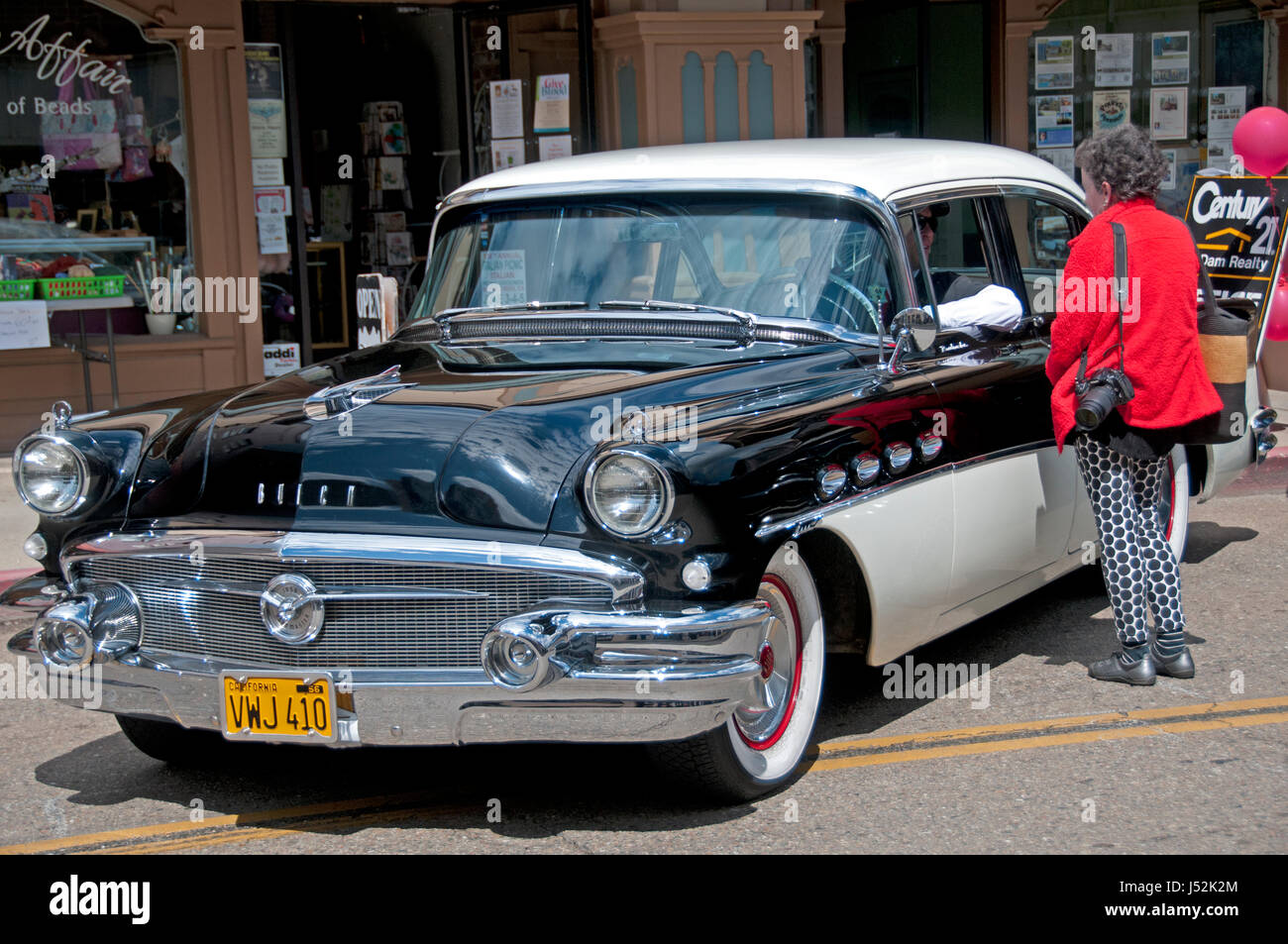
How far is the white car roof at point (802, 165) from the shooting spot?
4.95 metres

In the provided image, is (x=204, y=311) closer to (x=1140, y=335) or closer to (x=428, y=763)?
(x=428, y=763)

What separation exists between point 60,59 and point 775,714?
25.9 feet

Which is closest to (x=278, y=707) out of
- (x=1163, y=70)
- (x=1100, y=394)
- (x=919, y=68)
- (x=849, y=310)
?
(x=849, y=310)

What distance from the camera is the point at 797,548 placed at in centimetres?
421

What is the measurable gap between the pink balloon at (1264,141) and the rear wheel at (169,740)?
7167mm

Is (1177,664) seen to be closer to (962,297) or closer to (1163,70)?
(962,297)

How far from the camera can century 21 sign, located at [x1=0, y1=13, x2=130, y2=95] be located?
9.94 m

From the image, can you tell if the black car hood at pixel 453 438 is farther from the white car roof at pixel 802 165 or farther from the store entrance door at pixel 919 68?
the store entrance door at pixel 919 68

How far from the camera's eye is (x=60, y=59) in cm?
1006

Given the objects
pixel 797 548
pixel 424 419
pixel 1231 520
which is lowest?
pixel 1231 520

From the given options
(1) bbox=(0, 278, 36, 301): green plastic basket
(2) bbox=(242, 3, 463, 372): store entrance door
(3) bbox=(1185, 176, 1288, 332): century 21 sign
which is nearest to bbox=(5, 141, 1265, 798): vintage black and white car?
(3) bbox=(1185, 176, 1288, 332): century 21 sign

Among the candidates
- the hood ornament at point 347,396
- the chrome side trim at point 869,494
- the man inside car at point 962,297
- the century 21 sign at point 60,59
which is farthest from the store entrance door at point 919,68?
the hood ornament at point 347,396
